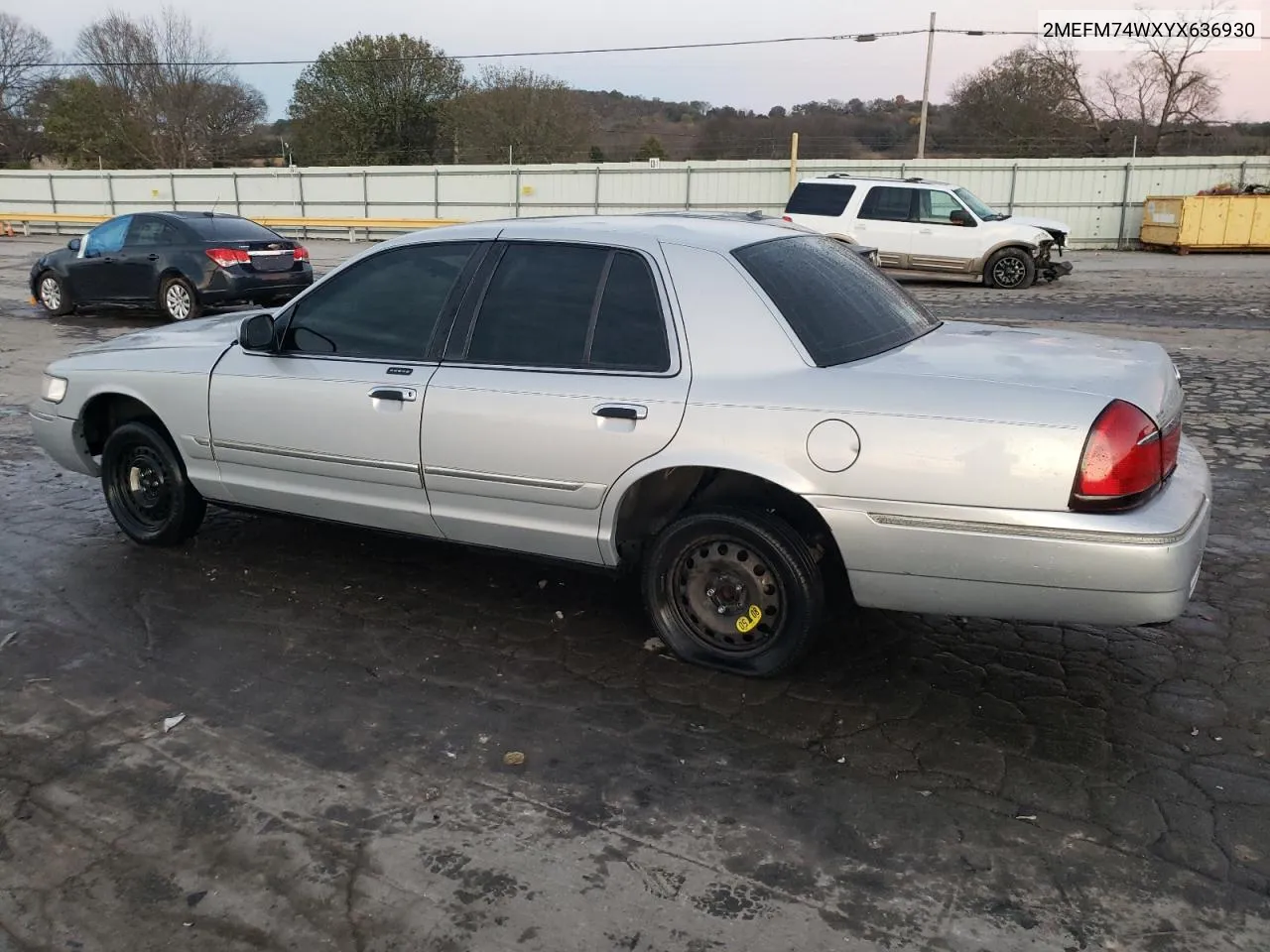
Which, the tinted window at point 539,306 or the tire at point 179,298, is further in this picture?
the tire at point 179,298

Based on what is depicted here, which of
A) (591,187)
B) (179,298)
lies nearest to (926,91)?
(591,187)

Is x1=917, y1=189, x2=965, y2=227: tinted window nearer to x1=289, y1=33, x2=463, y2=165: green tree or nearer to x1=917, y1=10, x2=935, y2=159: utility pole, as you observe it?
x1=917, y1=10, x2=935, y2=159: utility pole

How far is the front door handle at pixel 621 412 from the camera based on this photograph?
3834 mm

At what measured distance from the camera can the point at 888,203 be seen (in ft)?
59.8

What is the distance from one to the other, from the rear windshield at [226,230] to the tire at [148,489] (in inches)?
360

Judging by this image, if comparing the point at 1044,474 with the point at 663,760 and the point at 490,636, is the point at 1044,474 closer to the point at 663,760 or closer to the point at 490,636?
the point at 663,760

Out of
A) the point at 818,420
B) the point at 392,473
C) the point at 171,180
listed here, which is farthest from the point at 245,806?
the point at 171,180

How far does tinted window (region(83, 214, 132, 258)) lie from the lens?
14.3 meters

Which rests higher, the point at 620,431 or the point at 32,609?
the point at 620,431

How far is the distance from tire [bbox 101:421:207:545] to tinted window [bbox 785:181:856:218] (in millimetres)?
14623

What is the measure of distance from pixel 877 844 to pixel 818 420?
1381 mm

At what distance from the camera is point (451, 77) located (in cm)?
5556

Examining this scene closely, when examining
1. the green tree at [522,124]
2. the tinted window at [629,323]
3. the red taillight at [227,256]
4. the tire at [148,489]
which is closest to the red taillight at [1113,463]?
the tinted window at [629,323]

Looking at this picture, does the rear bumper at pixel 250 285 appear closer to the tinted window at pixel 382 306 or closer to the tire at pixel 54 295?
the tire at pixel 54 295
